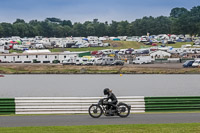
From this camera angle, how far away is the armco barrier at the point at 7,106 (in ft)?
87.5

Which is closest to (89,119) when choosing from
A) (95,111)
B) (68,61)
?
(95,111)

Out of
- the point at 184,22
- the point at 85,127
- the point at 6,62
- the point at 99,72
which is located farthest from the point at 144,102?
the point at 184,22

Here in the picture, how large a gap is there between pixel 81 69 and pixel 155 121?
235 ft

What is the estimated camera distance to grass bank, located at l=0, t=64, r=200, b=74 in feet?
286

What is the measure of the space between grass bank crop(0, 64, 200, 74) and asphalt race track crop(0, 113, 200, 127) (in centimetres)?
6127

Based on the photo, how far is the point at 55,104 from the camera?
2686 centimetres

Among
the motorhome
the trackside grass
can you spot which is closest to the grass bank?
the motorhome

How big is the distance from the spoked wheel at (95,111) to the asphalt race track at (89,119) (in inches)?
9.3

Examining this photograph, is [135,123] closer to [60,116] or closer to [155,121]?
[155,121]

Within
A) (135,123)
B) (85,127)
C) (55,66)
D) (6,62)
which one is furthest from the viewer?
(6,62)

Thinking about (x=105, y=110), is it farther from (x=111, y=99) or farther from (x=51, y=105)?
(x=51, y=105)

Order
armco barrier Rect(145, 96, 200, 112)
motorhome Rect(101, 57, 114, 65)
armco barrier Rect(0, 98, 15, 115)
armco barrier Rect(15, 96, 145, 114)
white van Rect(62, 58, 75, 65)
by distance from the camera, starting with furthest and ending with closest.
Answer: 1. white van Rect(62, 58, 75, 65)
2. motorhome Rect(101, 57, 114, 65)
3. armco barrier Rect(145, 96, 200, 112)
4. armco barrier Rect(15, 96, 145, 114)
5. armco barrier Rect(0, 98, 15, 115)

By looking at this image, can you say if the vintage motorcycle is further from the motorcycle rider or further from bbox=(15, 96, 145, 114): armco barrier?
bbox=(15, 96, 145, 114): armco barrier

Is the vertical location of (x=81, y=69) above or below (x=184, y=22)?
below
